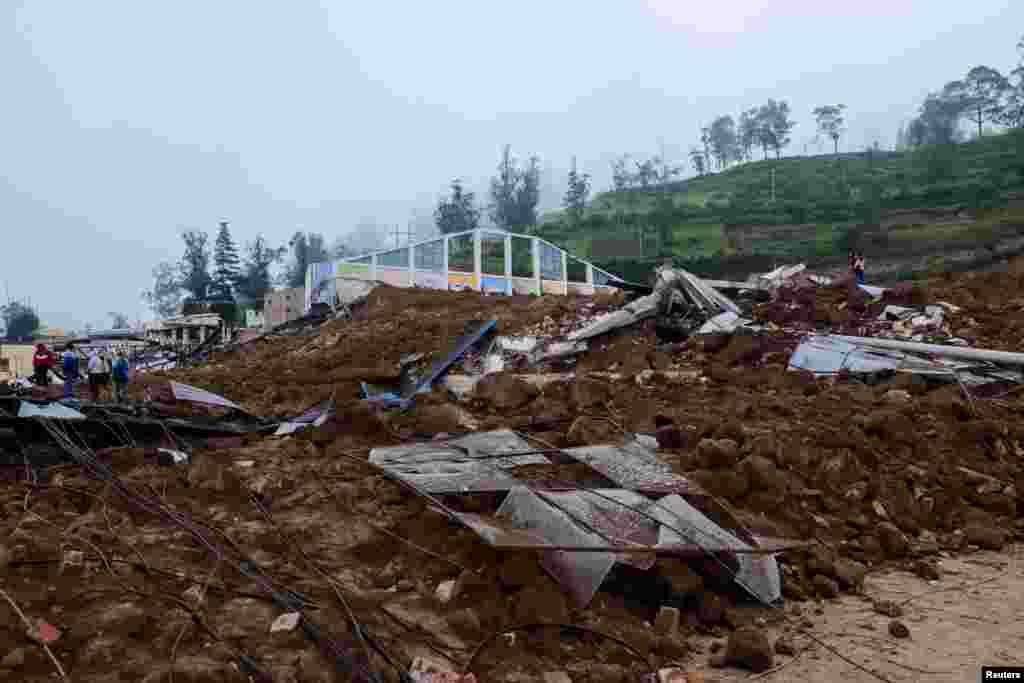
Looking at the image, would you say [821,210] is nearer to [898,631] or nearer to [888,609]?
[888,609]

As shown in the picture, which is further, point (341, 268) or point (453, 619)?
point (341, 268)

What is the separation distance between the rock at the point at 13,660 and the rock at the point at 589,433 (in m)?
3.57

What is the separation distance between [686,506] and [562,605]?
1.04 metres

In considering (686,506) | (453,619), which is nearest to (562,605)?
(453,619)

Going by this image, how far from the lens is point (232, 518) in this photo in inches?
158

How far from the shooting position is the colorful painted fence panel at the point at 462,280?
21609 mm

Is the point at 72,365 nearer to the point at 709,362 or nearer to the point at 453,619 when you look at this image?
the point at 709,362

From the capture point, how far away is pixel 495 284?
74.2 ft

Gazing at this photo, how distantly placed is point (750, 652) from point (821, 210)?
45884mm

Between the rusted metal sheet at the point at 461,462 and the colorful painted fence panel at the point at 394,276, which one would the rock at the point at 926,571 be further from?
the colorful painted fence panel at the point at 394,276

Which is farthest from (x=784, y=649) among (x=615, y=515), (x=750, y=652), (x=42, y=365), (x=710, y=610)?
(x=42, y=365)

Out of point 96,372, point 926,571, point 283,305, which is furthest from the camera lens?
point 283,305

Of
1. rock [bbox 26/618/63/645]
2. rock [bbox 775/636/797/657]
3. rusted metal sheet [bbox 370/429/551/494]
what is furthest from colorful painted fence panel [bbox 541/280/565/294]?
rock [bbox 26/618/63/645]

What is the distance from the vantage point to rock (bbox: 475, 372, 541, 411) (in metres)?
7.30
